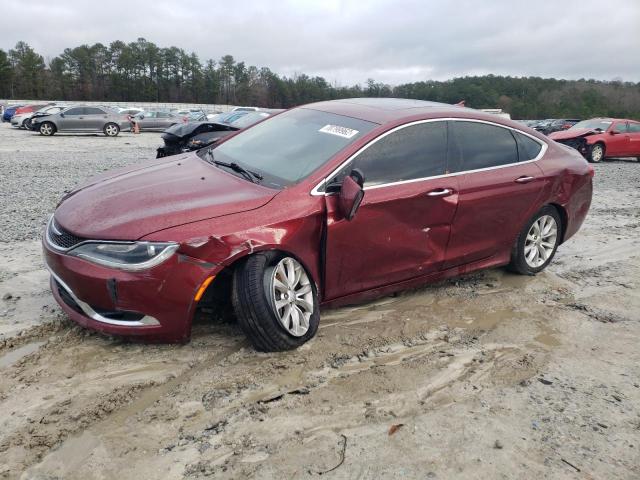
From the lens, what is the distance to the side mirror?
335cm

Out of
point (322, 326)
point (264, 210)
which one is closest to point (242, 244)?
point (264, 210)

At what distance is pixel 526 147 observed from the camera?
4734 millimetres

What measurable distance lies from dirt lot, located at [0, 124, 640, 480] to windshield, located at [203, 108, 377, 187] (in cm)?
111

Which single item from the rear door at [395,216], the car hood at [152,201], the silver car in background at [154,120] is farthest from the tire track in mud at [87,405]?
the silver car in background at [154,120]

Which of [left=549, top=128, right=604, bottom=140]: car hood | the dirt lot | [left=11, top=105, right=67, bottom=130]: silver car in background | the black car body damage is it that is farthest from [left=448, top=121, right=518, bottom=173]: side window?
[left=11, top=105, right=67, bottom=130]: silver car in background

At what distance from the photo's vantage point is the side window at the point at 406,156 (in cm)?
370

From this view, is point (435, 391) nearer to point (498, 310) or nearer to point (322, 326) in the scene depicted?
point (322, 326)

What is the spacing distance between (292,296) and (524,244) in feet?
8.20

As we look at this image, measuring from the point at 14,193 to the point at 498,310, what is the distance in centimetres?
708

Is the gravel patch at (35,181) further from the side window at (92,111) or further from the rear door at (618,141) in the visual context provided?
the rear door at (618,141)

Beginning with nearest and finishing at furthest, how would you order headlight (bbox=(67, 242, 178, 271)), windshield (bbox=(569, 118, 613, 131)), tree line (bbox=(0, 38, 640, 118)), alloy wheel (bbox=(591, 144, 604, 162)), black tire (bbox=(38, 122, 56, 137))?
headlight (bbox=(67, 242, 178, 271)) < alloy wheel (bbox=(591, 144, 604, 162)) < windshield (bbox=(569, 118, 613, 131)) < black tire (bbox=(38, 122, 56, 137)) < tree line (bbox=(0, 38, 640, 118))

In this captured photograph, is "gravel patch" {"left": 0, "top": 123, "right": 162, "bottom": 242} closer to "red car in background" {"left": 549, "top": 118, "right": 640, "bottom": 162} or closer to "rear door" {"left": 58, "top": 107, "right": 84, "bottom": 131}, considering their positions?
"rear door" {"left": 58, "top": 107, "right": 84, "bottom": 131}

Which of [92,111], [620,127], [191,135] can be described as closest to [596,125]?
[620,127]

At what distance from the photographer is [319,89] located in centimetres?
8438
